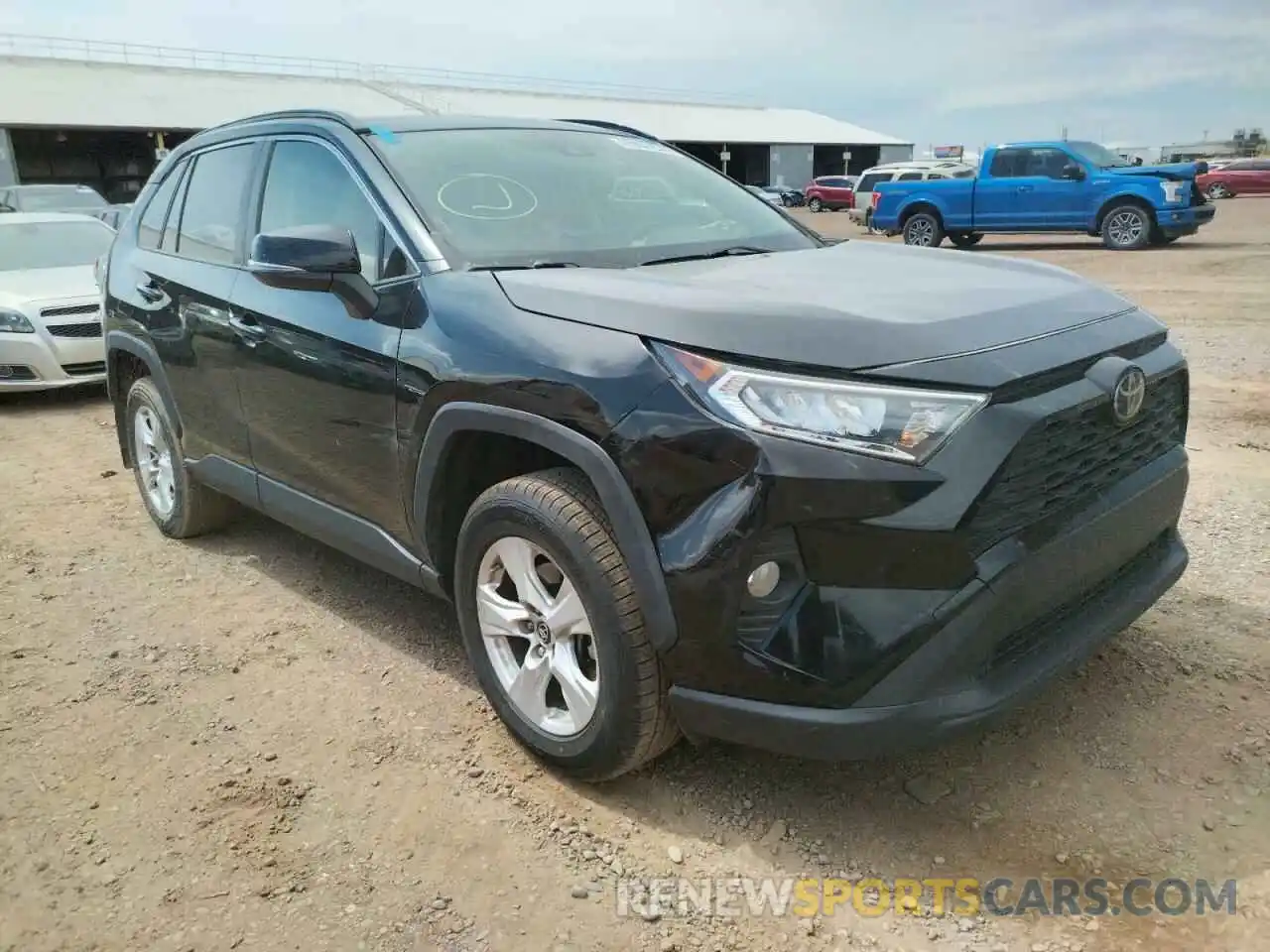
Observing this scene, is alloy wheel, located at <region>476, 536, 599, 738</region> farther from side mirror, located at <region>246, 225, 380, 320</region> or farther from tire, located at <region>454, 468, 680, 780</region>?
side mirror, located at <region>246, 225, 380, 320</region>

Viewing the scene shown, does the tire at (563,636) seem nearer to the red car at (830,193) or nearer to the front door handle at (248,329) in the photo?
the front door handle at (248,329)

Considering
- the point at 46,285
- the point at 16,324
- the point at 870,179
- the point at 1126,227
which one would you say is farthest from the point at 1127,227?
the point at 16,324

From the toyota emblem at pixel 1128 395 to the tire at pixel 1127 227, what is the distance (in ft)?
54.0

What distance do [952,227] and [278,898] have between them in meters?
18.0

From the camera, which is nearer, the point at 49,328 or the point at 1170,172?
the point at 49,328

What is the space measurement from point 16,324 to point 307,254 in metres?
6.53

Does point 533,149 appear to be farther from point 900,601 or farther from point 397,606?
point 900,601

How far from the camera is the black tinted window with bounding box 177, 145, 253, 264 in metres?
3.94

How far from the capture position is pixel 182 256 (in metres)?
4.23

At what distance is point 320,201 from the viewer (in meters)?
3.46

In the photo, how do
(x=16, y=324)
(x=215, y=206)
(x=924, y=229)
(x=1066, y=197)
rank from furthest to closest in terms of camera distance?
(x=924, y=229)
(x=1066, y=197)
(x=16, y=324)
(x=215, y=206)

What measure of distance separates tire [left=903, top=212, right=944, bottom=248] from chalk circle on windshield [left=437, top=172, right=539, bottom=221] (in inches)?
649

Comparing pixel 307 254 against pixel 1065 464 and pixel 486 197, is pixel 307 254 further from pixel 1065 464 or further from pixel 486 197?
pixel 1065 464

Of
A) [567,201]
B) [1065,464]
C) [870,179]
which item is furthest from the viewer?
[870,179]
